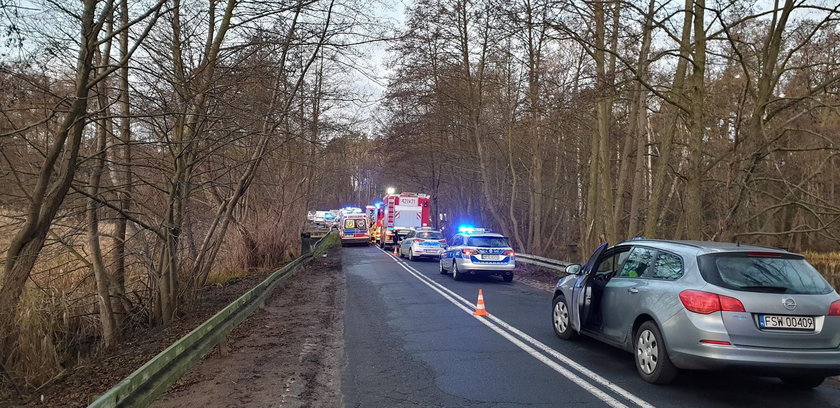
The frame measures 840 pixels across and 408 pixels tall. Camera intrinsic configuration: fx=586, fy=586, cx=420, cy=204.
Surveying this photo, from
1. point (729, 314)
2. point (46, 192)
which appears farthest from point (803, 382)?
point (46, 192)

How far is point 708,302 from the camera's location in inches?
220

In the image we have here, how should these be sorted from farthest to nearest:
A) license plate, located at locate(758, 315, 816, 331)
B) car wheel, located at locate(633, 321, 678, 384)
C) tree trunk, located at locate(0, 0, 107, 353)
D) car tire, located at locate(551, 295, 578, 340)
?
car tire, located at locate(551, 295, 578, 340) → tree trunk, located at locate(0, 0, 107, 353) → car wheel, located at locate(633, 321, 678, 384) → license plate, located at locate(758, 315, 816, 331)

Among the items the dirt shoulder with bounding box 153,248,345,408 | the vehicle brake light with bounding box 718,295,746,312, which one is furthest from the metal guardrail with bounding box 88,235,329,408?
the vehicle brake light with bounding box 718,295,746,312

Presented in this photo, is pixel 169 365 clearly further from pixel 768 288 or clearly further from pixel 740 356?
pixel 768 288

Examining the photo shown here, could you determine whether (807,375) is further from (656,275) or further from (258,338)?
(258,338)

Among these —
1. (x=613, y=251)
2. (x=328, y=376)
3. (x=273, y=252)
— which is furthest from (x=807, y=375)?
(x=273, y=252)

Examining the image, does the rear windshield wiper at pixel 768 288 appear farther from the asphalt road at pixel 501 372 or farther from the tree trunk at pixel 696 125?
the tree trunk at pixel 696 125

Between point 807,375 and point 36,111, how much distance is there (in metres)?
9.48

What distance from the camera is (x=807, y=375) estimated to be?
5379 millimetres

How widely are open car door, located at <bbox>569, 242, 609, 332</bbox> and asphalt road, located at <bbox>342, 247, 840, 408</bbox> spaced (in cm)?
43

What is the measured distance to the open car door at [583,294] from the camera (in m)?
7.70

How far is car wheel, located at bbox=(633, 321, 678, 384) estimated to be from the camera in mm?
5957

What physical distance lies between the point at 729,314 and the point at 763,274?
0.66 meters

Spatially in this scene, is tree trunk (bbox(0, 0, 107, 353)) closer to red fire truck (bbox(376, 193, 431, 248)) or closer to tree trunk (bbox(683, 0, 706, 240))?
tree trunk (bbox(683, 0, 706, 240))
